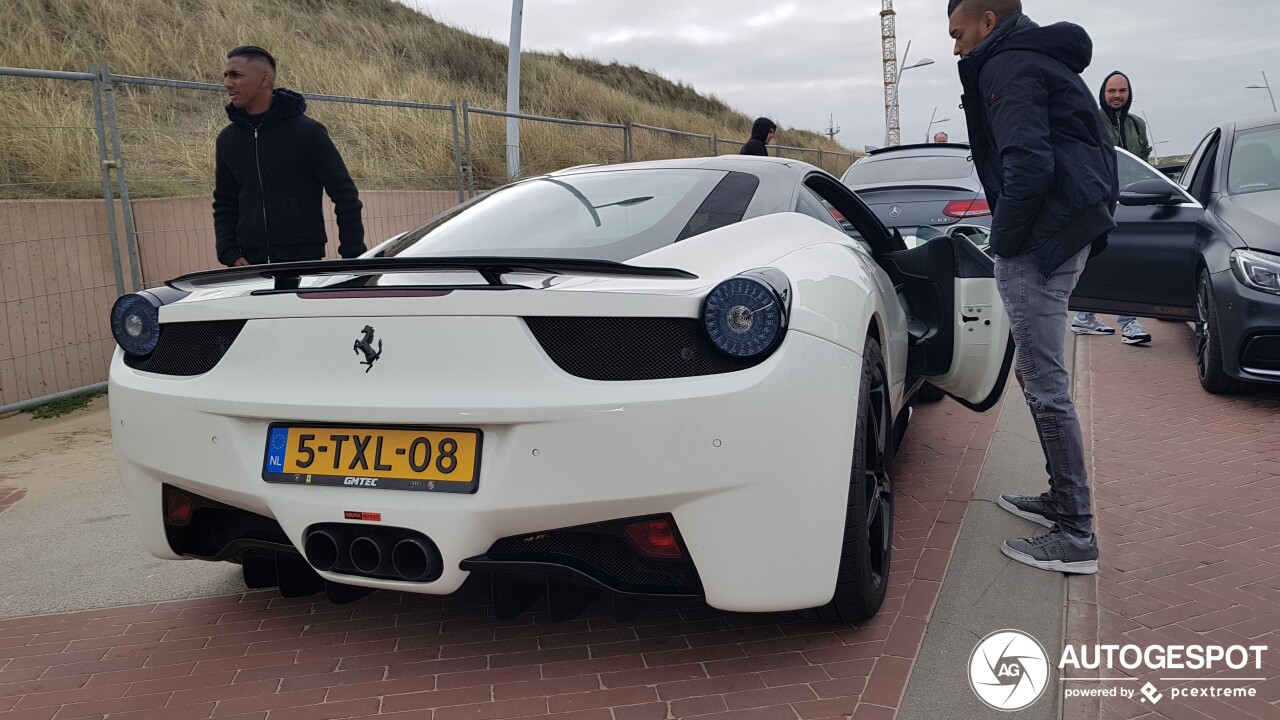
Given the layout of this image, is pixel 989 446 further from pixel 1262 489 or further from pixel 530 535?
pixel 530 535

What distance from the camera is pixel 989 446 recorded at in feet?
15.4

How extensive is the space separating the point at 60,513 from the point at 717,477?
11.2ft

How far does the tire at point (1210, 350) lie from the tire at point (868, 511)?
316 cm

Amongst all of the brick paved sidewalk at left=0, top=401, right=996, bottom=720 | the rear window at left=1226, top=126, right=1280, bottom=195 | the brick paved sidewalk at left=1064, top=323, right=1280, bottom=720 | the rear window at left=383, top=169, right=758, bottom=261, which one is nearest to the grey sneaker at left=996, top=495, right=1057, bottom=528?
the brick paved sidewalk at left=1064, top=323, right=1280, bottom=720

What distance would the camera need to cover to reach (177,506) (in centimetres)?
267

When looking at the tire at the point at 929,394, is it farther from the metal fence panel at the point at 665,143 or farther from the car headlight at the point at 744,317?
the metal fence panel at the point at 665,143

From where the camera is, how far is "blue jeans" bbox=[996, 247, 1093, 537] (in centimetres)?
312

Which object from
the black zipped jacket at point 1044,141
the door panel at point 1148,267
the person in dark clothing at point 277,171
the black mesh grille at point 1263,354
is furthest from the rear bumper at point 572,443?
the door panel at point 1148,267

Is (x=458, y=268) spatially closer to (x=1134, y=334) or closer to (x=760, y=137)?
(x=760, y=137)

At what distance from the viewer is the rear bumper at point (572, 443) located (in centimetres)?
214

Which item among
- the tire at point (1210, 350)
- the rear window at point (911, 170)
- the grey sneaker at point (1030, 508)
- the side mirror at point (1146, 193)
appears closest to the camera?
the grey sneaker at point (1030, 508)

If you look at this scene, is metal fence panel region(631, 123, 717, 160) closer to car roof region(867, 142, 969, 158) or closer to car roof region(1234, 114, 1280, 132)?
car roof region(867, 142, 969, 158)

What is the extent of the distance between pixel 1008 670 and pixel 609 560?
106cm

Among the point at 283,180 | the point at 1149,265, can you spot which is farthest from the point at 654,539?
the point at 1149,265
